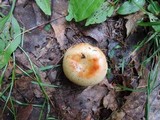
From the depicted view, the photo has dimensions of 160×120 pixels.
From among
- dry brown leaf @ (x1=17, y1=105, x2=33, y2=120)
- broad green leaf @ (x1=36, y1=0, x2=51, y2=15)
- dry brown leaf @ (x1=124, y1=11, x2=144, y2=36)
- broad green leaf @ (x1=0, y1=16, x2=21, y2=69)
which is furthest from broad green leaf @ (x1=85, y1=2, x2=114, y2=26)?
dry brown leaf @ (x1=17, y1=105, x2=33, y2=120)

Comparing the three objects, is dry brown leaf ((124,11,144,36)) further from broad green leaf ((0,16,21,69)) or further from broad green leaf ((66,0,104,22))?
broad green leaf ((0,16,21,69))

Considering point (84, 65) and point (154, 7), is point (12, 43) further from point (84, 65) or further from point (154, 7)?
point (154, 7)

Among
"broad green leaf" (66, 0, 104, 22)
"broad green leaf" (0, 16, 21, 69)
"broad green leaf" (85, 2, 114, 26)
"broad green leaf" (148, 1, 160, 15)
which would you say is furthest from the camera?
"broad green leaf" (148, 1, 160, 15)

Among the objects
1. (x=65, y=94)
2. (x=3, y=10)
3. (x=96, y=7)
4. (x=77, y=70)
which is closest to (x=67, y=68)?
(x=77, y=70)

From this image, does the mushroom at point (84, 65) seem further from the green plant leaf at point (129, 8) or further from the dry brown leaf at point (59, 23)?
the green plant leaf at point (129, 8)

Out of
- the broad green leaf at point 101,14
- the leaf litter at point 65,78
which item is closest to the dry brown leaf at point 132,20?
the leaf litter at point 65,78

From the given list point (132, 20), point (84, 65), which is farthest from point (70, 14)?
point (132, 20)
